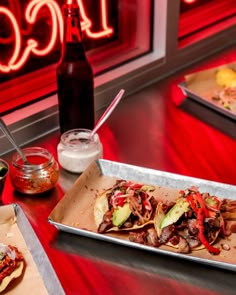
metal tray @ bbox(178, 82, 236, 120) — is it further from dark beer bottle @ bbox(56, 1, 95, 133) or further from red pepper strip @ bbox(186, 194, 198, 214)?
red pepper strip @ bbox(186, 194, 198, 214)

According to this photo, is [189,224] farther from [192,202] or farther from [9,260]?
[9,260]

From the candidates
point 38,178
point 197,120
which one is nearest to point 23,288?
point 38,178

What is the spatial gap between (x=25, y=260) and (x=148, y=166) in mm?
387

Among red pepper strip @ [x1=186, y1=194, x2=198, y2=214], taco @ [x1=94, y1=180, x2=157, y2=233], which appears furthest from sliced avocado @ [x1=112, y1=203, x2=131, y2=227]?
red pepper strip @ [x1=186, y1=194, x2=198, y2=214]

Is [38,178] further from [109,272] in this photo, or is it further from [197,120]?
[197,120]

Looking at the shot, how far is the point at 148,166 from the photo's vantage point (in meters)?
1.29

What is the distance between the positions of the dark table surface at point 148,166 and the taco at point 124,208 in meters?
0.04

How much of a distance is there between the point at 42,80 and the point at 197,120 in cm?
39

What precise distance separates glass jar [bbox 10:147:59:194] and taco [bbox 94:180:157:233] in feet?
0.38

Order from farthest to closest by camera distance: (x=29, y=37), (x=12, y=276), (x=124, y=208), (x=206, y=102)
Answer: (x=206, y=102)
(x=29, y=37)
(x=124, y=208)
(x=12, y=276)

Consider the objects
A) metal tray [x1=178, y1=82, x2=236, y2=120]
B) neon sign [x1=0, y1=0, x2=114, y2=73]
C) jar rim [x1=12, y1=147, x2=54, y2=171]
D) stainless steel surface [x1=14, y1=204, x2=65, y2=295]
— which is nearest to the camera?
stainless steel surface [x1=14, y1=204, x2=65, y2=295]

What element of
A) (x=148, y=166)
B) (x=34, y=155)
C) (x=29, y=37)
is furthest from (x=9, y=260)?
(x=29, y=37)

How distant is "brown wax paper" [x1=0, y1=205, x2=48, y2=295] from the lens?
0.95 metres

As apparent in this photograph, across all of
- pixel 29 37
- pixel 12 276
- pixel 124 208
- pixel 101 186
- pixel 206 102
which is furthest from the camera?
pixel 206 102
